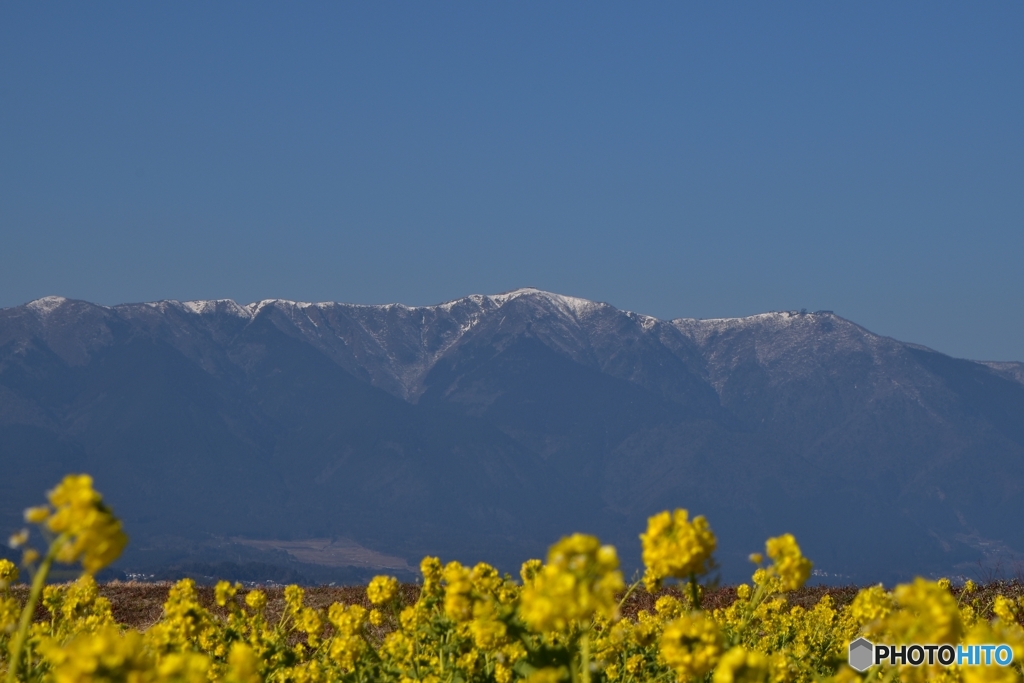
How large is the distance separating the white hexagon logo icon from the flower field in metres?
0.11

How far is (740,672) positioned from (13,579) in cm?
660

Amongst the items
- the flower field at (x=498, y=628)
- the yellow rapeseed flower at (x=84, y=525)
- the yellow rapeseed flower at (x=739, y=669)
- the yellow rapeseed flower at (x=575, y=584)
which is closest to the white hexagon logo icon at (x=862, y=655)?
the flower field at (x=498, y=628)

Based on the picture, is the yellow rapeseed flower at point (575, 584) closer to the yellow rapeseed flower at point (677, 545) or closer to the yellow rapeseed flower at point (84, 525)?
the yellow rapeseed flower at point (677, 545)

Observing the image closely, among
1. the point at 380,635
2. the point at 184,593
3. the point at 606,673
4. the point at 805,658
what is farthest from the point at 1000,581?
the point at 184,593

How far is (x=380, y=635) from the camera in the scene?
20.8 metres

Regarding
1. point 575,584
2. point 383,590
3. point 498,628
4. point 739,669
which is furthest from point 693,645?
point 383,590

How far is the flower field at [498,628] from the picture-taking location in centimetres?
316

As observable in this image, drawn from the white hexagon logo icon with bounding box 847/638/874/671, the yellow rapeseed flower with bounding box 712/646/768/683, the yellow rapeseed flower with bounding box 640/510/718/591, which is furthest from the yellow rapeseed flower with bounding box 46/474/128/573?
the white hexagon logo icon with bounding box 847/638/874/671

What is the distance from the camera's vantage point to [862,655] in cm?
521

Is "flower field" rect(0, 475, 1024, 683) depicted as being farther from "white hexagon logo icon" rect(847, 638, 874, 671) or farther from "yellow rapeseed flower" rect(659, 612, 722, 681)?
"white hexagon logo icon" rect(847, 638, 874, 671)

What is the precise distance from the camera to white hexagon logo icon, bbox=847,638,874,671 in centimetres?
492

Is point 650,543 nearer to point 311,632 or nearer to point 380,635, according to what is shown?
point 311,632

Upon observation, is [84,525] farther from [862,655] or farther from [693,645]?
[862,655]

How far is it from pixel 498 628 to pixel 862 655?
6.08 ft
